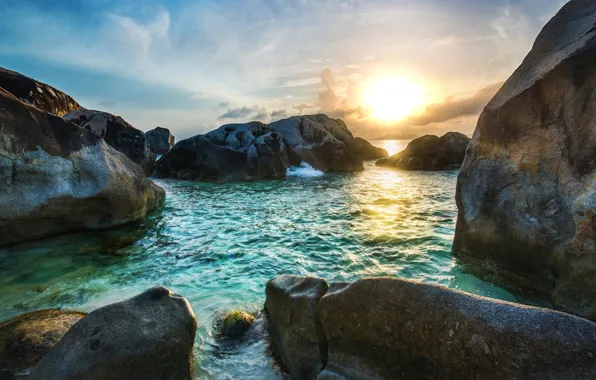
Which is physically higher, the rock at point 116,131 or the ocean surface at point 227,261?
the rock at point 116,131

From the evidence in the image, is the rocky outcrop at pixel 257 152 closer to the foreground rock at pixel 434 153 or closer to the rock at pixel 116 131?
the rock at pixel 116 131

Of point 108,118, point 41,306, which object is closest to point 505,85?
point 41,306

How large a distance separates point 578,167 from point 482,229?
281 centimetres

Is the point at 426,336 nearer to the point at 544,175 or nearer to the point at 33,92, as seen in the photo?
the point at 544,175

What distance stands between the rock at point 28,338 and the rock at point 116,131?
2523 centimetres

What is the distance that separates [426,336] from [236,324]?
13.1ft

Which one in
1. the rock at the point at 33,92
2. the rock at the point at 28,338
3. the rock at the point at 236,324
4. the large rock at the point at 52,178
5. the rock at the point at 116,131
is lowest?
the rock at the point at 236,324

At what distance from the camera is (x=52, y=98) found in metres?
25.0

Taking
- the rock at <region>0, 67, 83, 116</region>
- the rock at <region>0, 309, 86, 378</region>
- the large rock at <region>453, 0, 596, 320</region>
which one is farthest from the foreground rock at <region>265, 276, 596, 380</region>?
the rock at <region>0, 67, 83, 116</region>

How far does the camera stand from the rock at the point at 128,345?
13.8 ft

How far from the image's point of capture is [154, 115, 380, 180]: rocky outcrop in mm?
40375

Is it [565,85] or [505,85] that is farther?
[505,85]

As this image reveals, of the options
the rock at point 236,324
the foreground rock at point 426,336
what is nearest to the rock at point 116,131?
the rock at point 236,324

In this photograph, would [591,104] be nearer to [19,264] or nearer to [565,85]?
[565,85]
